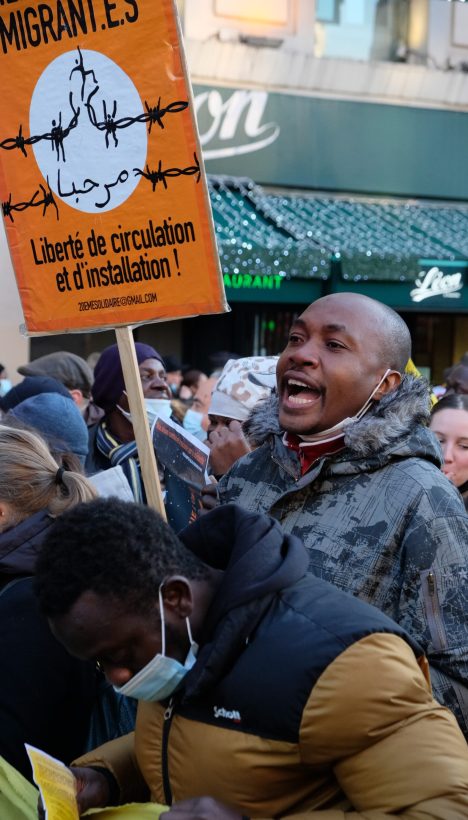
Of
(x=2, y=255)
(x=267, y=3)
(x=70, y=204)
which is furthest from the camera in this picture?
(x=267, y=3)

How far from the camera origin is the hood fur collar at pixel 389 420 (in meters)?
2.74

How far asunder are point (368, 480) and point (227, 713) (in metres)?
0.94

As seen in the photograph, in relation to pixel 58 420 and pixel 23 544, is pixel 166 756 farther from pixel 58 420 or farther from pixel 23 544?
pixel 58 420

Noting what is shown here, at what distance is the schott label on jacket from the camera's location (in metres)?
1.96

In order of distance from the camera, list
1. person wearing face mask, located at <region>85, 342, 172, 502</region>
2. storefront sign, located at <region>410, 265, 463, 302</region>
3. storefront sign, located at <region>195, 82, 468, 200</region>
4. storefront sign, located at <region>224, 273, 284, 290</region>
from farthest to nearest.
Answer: storefront sign, located at <region>195, 82, 468, 200</region> → storefront sign, located at <region>410, 265, 463, 302</region> → storefront sign, located at <region>224, 273, 284, 290</region> → person wearing face mask, located at <region>85, 342, 172, 502</region>

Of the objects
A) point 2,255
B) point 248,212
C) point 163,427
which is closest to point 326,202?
point 248,212

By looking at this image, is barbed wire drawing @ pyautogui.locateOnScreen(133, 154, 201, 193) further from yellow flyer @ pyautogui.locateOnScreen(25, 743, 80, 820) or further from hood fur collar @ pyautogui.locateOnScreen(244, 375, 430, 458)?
yellow flyer @ pyautogui.locateOnScreen(25, 743, 80, 820)

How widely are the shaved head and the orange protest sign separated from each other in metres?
0.34

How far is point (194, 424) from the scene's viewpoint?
25.9 ft

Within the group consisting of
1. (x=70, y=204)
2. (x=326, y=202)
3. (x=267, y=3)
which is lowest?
(x=326, y=202)

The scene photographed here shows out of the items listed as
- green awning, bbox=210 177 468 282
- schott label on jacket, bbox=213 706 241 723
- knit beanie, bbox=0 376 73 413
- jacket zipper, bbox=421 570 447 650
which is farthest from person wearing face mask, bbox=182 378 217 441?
green awning, bbox=210 177 468 282

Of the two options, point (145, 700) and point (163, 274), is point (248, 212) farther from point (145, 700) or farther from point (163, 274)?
point (145, 700)

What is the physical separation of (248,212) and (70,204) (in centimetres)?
1254

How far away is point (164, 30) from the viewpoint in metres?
3.01
